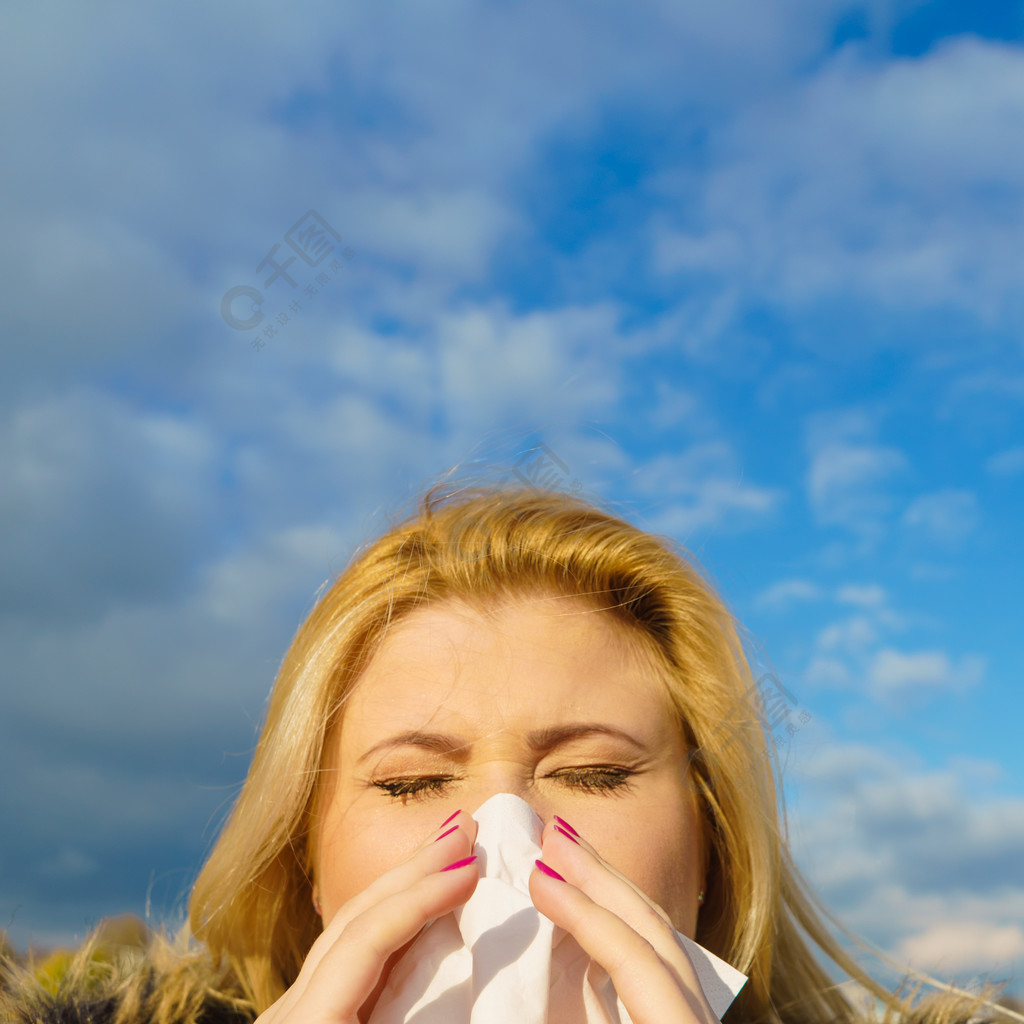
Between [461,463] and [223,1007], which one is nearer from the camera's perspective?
[223,1007]

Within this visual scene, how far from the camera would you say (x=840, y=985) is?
402 cm

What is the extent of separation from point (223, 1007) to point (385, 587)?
77.2 inches

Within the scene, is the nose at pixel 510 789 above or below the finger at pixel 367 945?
above

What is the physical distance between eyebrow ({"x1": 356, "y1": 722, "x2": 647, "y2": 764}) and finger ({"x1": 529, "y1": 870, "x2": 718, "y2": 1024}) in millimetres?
692

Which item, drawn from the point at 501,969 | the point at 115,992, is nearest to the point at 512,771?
the point at 501,969

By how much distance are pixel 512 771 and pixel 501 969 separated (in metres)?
0.63

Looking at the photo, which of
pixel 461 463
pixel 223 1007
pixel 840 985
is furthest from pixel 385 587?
pixel 840 985

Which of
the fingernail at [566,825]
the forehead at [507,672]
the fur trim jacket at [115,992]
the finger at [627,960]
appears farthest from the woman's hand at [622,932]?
the fur trim jacket at [115,992]

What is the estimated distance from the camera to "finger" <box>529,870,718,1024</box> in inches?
77.2

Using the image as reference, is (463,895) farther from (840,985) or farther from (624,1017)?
(840,985)

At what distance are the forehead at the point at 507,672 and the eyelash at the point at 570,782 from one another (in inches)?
6.8

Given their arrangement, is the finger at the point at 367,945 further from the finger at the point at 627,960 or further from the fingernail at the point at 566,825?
the fingernail at the point at 566,825

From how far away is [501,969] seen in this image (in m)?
2.40

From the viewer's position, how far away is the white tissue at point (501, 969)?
2375 mm
